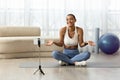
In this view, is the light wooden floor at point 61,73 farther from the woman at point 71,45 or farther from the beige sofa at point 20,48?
the beige sofa at point 20,48

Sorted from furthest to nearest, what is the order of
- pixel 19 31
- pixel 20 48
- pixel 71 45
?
pixel 19 31 < pixel 20 48 < pixel 71 45

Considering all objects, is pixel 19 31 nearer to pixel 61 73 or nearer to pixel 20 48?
pixel 20 48

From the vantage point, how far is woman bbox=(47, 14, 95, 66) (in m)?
4.88

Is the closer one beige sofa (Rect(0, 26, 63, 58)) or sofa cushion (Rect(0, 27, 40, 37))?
beige sofa (Rect(0, 26, 63, 58))

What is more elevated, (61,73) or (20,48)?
(20,48)

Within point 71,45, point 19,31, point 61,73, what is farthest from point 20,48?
point 61,73

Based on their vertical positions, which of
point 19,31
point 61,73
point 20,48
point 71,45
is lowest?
point 61,73

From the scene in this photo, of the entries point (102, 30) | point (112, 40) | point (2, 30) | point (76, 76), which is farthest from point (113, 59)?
point (2, 30)

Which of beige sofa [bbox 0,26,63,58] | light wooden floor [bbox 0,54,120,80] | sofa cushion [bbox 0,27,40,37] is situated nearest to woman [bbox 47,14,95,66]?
light wooden floor [bbox 0,54,120,80]

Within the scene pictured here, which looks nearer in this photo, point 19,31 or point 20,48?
point 20,48

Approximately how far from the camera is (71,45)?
193 inches

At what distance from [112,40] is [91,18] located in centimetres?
84

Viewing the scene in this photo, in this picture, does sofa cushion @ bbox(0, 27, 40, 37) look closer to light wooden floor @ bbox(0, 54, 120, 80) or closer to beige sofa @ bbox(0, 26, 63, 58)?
beige sofa @ bbox(0, 26, 63, 58)

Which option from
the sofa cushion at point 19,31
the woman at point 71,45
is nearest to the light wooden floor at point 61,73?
the woman at point 71,45
